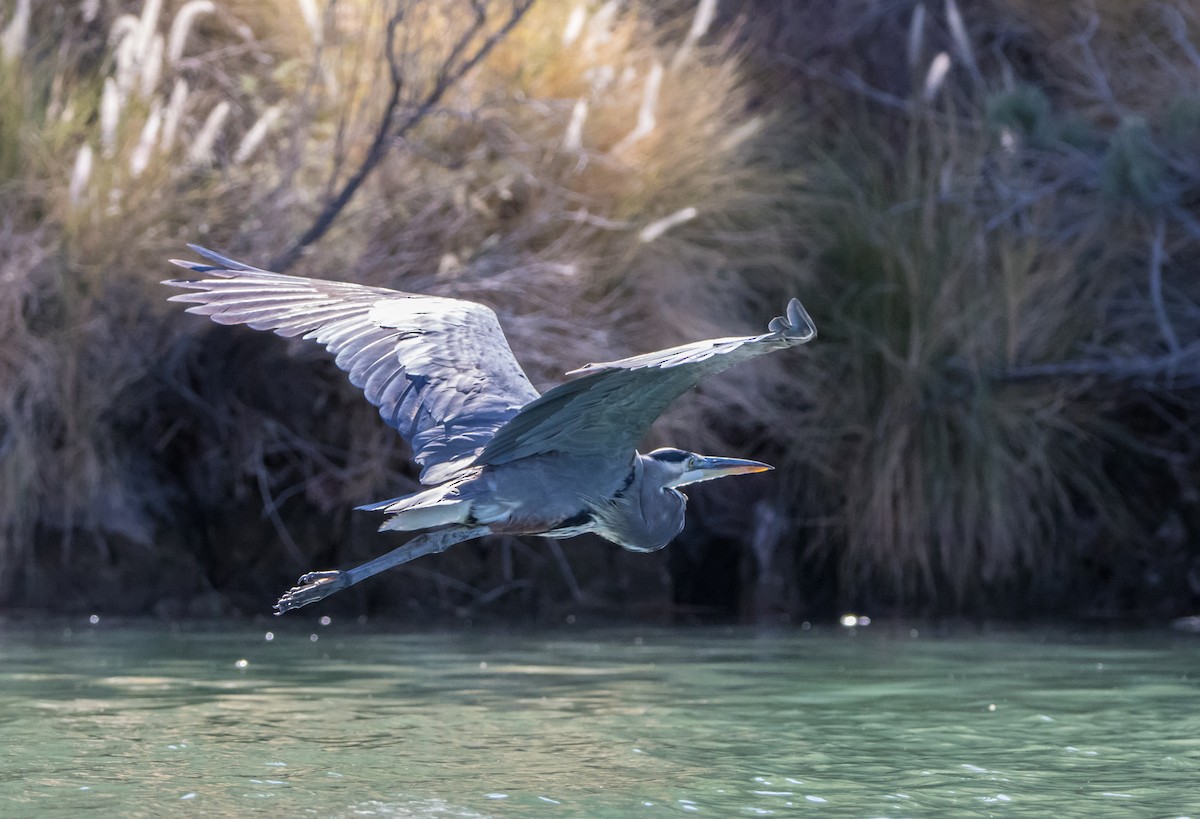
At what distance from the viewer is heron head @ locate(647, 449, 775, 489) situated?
451cm

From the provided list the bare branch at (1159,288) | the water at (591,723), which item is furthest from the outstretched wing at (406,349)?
the bare branch at (1159,288)

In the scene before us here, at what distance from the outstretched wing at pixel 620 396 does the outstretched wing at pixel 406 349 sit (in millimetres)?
195

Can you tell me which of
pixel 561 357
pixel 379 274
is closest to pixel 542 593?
pixel 561 357

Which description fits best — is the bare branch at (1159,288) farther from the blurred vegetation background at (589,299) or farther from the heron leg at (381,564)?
the heron leg at (381,564)

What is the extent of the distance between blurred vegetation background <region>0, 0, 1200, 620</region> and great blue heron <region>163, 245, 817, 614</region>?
245 cm

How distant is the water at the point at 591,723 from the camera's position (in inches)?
135

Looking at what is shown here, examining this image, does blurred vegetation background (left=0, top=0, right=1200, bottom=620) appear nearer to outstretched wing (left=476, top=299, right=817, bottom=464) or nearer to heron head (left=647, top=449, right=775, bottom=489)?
heron head (left=647, top=449, right=775, bottom=489)

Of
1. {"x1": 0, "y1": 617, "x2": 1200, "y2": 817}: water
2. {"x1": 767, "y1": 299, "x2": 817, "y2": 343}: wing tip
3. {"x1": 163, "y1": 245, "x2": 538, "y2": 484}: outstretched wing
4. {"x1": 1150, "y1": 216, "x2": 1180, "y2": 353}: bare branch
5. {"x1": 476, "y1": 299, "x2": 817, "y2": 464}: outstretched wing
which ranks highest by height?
{"x1": 1150, "y1": 216, "x2": 1180, "y2": 353}: bare branch

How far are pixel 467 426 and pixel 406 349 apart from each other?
322 millimetres

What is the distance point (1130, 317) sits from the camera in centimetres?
781

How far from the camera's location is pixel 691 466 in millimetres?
4566

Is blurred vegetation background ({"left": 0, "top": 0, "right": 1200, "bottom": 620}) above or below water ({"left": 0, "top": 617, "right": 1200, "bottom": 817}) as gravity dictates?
above

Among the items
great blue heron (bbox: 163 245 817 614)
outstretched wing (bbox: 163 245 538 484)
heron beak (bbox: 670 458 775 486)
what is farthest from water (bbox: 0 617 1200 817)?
outstretched wing (bbox: 163 245 538 484)

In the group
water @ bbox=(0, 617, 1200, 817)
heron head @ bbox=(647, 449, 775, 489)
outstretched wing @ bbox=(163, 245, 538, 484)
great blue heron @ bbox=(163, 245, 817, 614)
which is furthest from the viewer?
heron head @ bbox=(647, 449, 775, 489)
